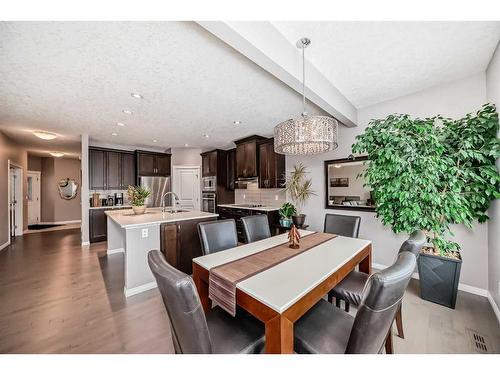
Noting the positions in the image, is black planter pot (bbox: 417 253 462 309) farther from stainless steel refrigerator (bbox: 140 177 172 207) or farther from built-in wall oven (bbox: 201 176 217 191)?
stainless steel refrigerator (bbox: 140 177 172 207)

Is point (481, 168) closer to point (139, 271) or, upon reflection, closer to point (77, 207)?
point (139, 271)

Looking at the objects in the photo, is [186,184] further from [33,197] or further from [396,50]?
[33,197]

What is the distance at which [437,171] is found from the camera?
7.04 ft

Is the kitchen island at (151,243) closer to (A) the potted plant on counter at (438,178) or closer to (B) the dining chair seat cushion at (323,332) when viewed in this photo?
(B) the dining chair seat cushion at (323,332)

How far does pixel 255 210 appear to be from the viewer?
174 inches

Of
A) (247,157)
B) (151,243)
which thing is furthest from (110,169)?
(151,243)

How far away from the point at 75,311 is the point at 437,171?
4177 millimetres

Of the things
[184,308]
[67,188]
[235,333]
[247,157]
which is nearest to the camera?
[184,308]

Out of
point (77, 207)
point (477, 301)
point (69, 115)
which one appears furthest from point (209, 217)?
point (77, 207)

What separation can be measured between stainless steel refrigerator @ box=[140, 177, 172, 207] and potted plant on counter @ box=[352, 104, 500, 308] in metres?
5.63

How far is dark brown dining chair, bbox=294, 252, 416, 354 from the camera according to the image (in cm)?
88

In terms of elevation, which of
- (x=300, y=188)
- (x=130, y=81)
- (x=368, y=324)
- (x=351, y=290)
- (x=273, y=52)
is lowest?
(x=351, y=290)

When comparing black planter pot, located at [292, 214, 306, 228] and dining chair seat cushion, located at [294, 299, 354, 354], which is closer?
dining chair seat cushion, located at [294, 299, 354, 354]

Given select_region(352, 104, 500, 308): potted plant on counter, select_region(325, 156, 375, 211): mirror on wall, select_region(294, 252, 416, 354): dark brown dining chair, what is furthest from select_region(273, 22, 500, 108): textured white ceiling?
select_region(294, 252, 416, 354): dark brown dining chair
